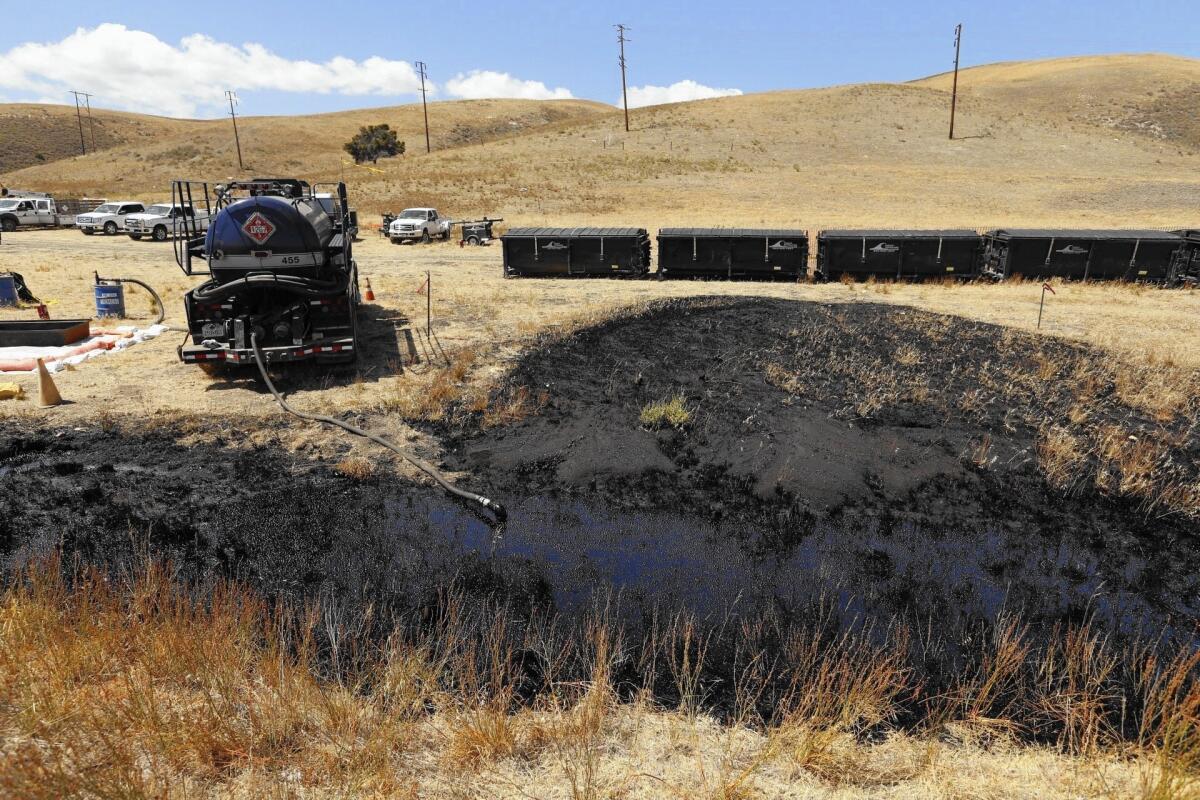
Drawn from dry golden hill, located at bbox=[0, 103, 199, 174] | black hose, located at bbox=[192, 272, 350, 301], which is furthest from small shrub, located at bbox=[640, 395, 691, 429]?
dry golden hill, located at bbox=[0, 103, 199, 174]

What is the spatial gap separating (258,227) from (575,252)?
13373 mm

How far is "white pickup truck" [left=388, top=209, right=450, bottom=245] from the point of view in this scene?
3450 cm

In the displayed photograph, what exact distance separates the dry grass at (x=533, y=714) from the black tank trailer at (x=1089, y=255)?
65.9 feet

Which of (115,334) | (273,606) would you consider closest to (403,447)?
(273,606)

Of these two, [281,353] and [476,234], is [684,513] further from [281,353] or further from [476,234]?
[476,234]

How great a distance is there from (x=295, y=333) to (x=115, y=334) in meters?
5.73

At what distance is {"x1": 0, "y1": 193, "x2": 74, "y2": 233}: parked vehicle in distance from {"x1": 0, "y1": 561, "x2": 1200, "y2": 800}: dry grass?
4564 cm

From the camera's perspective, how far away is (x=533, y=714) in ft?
16.9

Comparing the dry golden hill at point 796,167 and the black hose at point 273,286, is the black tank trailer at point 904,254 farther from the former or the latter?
the dry golden hill at point 796,167

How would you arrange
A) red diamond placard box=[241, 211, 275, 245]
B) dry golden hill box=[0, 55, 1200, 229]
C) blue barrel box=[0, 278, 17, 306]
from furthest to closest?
1. dry golden hill box=[0, 55, 1200, 229]
2. blue barrel box=[0, 278, 17, 306]
3. red diamond placard box=[241, 211, 275, 245]

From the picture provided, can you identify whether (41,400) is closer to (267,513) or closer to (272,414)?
(272,414)

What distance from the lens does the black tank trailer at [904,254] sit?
2320 centimetres

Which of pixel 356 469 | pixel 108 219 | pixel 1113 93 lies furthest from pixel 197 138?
pixel 1113 93

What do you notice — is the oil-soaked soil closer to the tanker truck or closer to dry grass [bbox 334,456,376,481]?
dry grass [bbox 334,456,376,481]
